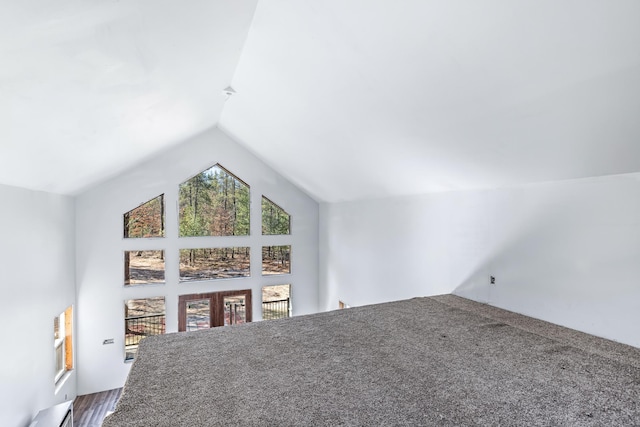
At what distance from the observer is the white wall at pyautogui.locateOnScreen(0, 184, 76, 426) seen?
3.46m

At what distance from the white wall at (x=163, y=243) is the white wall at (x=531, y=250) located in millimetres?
2642

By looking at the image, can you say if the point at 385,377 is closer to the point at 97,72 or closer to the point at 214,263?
the point at 97,72

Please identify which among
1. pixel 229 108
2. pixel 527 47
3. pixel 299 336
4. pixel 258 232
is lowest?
pixel 299 336

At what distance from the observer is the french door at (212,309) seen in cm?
694

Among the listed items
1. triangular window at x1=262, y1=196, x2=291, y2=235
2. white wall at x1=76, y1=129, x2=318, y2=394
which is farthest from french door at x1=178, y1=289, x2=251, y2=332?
triangular window at x1=262, y1=196, x2=291, y2=235

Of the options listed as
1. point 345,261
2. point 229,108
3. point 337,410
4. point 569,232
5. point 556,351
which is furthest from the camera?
point 345,261

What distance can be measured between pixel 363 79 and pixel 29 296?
4347 millimetres

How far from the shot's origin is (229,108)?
5383 millimetres

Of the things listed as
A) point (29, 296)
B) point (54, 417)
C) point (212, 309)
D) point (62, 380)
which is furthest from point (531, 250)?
point (62, 380)

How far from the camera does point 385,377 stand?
82.8 inches

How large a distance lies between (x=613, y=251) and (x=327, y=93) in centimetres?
266

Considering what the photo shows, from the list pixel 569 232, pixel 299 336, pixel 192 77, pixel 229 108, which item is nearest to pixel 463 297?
pixel 569 232

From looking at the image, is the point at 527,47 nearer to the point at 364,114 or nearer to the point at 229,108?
the point at 364,114

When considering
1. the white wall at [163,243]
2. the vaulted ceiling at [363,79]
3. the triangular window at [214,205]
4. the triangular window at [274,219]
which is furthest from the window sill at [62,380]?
the triangular window at [274,219]
